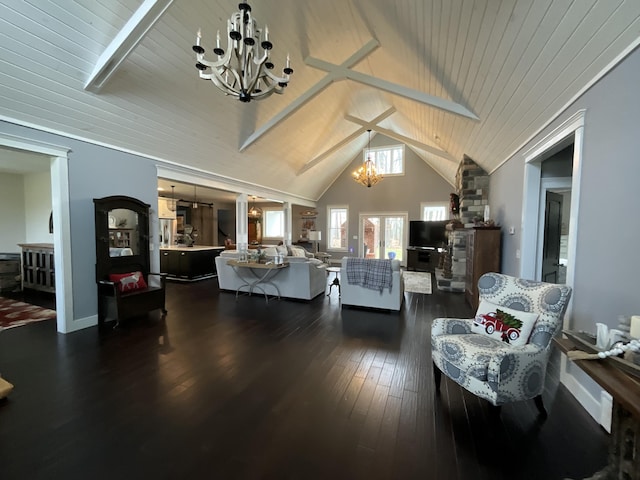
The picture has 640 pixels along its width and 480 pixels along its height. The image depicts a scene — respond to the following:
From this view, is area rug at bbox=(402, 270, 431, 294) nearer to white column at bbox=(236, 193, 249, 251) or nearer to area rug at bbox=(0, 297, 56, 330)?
white column at bbox=(236, 193, 249, 251)

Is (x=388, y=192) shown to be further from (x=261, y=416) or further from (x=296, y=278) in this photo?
(x=261, y=416)

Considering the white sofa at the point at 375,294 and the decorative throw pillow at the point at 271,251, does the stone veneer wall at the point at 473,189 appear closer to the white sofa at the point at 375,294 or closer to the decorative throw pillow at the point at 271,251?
the white sofa at the point at 375,294

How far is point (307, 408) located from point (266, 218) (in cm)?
1030

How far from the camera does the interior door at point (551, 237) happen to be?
3.58 meters

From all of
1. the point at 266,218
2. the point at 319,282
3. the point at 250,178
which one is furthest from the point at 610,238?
the point at 266,218

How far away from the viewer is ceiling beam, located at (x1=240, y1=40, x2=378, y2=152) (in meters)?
4.16

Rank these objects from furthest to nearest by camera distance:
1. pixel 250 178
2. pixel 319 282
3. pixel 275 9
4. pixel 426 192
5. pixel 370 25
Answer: pixel 426 192 < pixel 250 178 < pixel 319 282 < pixel 370 25 < pixel 275 9

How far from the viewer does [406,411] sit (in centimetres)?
194

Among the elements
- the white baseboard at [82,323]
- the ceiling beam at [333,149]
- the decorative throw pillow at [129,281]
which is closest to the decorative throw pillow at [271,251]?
the ceiling beam at [333,149]

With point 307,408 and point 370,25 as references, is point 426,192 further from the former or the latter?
point 307,408

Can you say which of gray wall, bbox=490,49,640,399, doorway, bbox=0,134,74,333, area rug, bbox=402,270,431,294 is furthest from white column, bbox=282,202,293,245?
gray wall, bbox=490,49,640,399

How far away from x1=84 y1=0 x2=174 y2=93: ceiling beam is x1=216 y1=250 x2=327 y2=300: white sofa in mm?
3347

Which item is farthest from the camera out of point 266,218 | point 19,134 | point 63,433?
point 266,218

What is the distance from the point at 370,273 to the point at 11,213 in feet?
26.1
